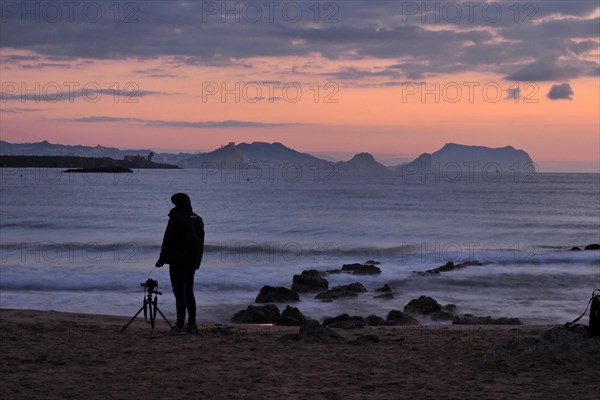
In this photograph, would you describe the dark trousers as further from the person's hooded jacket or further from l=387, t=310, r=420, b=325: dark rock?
l=387, t=310, r=420, b=325: dark rock

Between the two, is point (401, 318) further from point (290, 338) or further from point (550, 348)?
point (550, 348)

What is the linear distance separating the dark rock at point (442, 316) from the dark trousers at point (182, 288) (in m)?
7.05

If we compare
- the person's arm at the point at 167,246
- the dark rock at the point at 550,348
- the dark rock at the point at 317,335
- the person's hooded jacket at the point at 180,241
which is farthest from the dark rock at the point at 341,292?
the dark rock at the point at 550,348

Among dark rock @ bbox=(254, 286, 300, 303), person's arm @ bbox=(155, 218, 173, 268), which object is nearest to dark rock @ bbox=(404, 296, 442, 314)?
dark rock @ bbox=(254, 286, 300, 303)

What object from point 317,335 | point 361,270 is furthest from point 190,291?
point 361,270

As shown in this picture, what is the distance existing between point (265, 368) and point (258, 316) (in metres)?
6.45

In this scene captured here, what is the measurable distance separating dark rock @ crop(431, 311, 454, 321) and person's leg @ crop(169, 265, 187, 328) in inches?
284

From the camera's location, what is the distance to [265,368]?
807cm

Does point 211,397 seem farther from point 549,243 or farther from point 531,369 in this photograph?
point 549,243

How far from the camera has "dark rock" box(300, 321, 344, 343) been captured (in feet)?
32.3

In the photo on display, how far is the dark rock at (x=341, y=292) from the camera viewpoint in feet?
60.3

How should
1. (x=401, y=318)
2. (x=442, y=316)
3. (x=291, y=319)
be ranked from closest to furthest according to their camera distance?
(x=291, y=319), (x=401, y=318), (x=442, y=316)

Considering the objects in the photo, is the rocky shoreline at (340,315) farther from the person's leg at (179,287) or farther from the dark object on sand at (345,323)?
the person's leg at (179,287)

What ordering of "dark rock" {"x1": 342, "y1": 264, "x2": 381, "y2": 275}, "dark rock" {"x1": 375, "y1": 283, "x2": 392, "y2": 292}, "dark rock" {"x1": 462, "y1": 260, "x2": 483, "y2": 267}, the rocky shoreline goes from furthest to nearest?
"dark rock" {"x1": 462, "y1": 260, "x2": 483, "y2": 267}
"dark rock" {"x1": 342, "y1": 264, "x2": 381, "y2": 275}
"dark rock" {"x1": 375, "y1": 283, "x2": 392, "y2": 292}
the rocky shoreline
